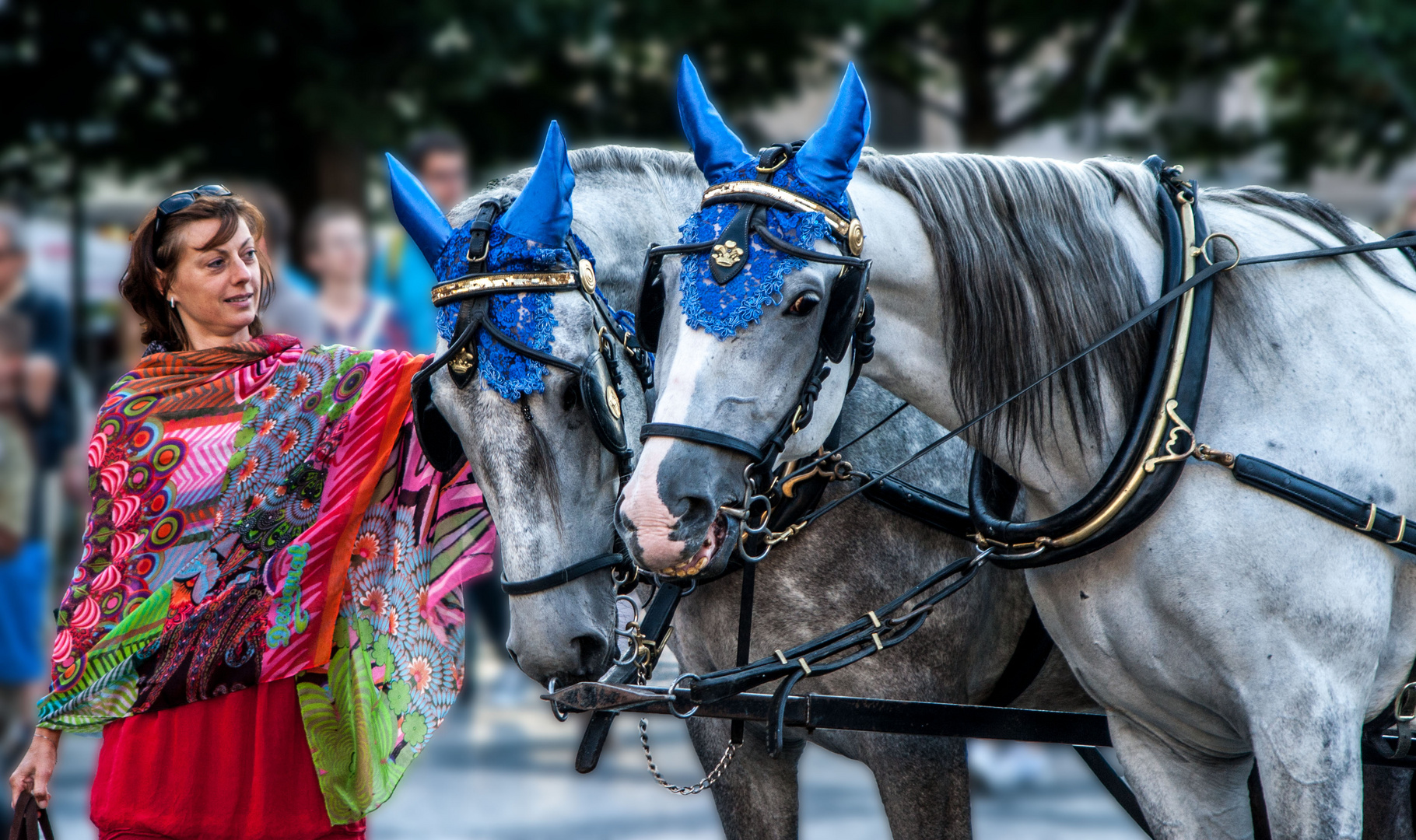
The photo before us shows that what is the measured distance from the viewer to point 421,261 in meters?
5.92

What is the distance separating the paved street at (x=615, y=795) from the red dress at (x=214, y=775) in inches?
115

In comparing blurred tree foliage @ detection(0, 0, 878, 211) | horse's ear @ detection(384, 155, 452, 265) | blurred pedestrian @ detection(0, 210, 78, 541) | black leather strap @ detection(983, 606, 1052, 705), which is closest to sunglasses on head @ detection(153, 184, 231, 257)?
horse's ear @ detection(384, 155, 452, 265)

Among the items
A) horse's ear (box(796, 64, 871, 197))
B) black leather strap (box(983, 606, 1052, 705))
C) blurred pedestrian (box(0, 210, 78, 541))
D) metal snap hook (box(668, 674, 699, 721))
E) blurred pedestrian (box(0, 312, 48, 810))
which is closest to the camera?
horse's ear (box(796, 64, 871, 197))

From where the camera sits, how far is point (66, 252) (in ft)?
42.3

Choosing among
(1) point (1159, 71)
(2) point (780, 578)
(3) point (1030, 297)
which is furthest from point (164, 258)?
(1) point (1159, 71)

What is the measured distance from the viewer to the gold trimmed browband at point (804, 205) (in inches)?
92.4

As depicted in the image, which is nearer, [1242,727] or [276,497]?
[1242,727]

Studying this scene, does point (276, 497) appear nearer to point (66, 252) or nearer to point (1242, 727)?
point (1242, 727)

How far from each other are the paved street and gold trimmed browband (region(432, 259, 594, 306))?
348 centimetres

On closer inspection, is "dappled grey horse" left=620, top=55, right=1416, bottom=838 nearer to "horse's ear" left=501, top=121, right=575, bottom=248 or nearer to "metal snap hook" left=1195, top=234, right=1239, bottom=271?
"metal snap hook" left=1195, top=234, right=1239, bottom=271

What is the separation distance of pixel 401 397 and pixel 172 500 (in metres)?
0.46

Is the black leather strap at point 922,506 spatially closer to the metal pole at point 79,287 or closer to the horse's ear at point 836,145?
the horse's ear at point 836,145

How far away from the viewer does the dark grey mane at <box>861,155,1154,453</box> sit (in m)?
2.51

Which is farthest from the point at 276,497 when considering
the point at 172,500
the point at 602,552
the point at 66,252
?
the point at 66,252
